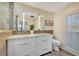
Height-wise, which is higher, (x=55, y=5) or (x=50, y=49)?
(x=55, y=5)

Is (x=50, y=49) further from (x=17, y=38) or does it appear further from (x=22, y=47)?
(x=17, y=38)

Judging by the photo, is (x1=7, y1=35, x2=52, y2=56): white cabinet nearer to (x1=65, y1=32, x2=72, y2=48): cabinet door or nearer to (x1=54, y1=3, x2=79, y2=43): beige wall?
(x1=54, y1=3, x2=79, y2=43): beige wall

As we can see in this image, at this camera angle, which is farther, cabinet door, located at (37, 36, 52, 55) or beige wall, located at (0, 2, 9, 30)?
cabinet door, located at (37, 36, 52, 55)

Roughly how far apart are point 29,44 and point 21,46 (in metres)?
0.12

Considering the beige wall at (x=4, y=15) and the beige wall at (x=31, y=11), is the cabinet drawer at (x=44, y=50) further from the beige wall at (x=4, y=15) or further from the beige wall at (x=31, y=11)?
the beige wall at (x=4, y=15)

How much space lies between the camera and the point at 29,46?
5.02 feet

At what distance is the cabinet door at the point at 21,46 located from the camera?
144 centimetres

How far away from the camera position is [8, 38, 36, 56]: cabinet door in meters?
1.44

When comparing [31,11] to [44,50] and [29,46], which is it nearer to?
[29,46]

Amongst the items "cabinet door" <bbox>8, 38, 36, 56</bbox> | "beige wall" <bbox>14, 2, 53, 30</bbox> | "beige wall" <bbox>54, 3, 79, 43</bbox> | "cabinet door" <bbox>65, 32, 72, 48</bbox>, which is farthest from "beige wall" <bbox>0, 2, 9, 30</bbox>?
"cabinet door" <bbox>65, 32, 72, 48</bbox>

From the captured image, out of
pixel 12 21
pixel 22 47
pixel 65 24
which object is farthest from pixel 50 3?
pixel 22 47

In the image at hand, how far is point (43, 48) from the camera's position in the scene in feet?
5.29

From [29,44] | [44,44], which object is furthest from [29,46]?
A: [44,44]

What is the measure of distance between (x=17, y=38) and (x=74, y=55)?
2.87 ft
